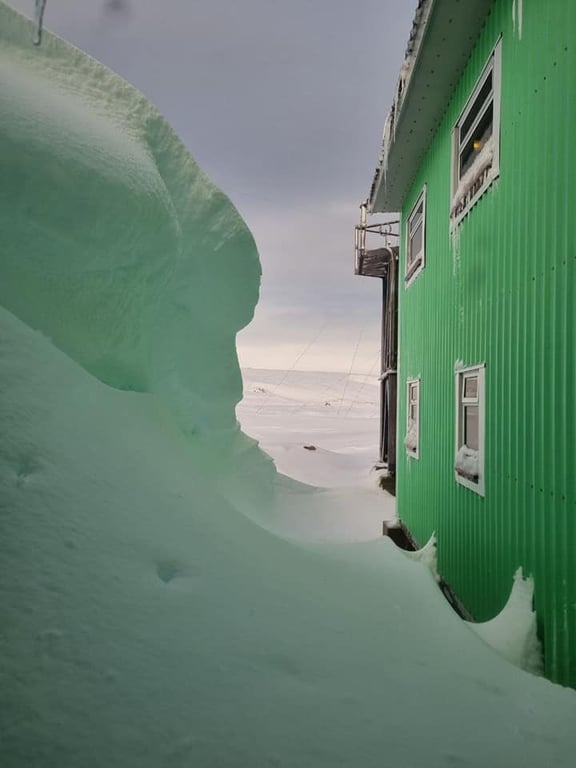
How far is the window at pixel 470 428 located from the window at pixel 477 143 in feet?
5.87

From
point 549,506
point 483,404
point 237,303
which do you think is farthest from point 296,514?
point 549,506

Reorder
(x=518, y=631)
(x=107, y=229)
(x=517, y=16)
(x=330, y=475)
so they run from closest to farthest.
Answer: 1. (x=518, y=631)
2. (x=517, y=16)
3. (x=107, y=229)
4. (x=330, y=475)

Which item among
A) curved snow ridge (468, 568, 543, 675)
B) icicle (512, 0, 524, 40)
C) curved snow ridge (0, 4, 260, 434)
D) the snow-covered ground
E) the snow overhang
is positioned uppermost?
the snow overhang

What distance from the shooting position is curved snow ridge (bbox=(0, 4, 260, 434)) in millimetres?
3549

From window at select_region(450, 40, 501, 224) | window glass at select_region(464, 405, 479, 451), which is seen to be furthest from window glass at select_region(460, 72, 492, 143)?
window glass at select_region(464, 405, 479, 451)

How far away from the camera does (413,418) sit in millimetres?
7582

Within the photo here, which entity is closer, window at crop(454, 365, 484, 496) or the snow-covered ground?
window at crop(454, 365, 484, 496)

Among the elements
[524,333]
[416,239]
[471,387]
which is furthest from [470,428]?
[416,239]

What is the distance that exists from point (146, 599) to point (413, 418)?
21.4 feet

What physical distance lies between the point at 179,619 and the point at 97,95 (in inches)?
214

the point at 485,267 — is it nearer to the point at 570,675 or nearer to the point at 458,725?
the point at 570,675

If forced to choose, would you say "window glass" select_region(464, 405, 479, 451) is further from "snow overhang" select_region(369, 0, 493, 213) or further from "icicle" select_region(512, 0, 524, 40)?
"snow overhang" select_region(369, 0, 493, 213)

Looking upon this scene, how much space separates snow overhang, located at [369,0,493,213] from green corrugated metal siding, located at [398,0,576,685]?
20 centimetres

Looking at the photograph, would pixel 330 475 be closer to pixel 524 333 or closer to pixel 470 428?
pixel 470 428
